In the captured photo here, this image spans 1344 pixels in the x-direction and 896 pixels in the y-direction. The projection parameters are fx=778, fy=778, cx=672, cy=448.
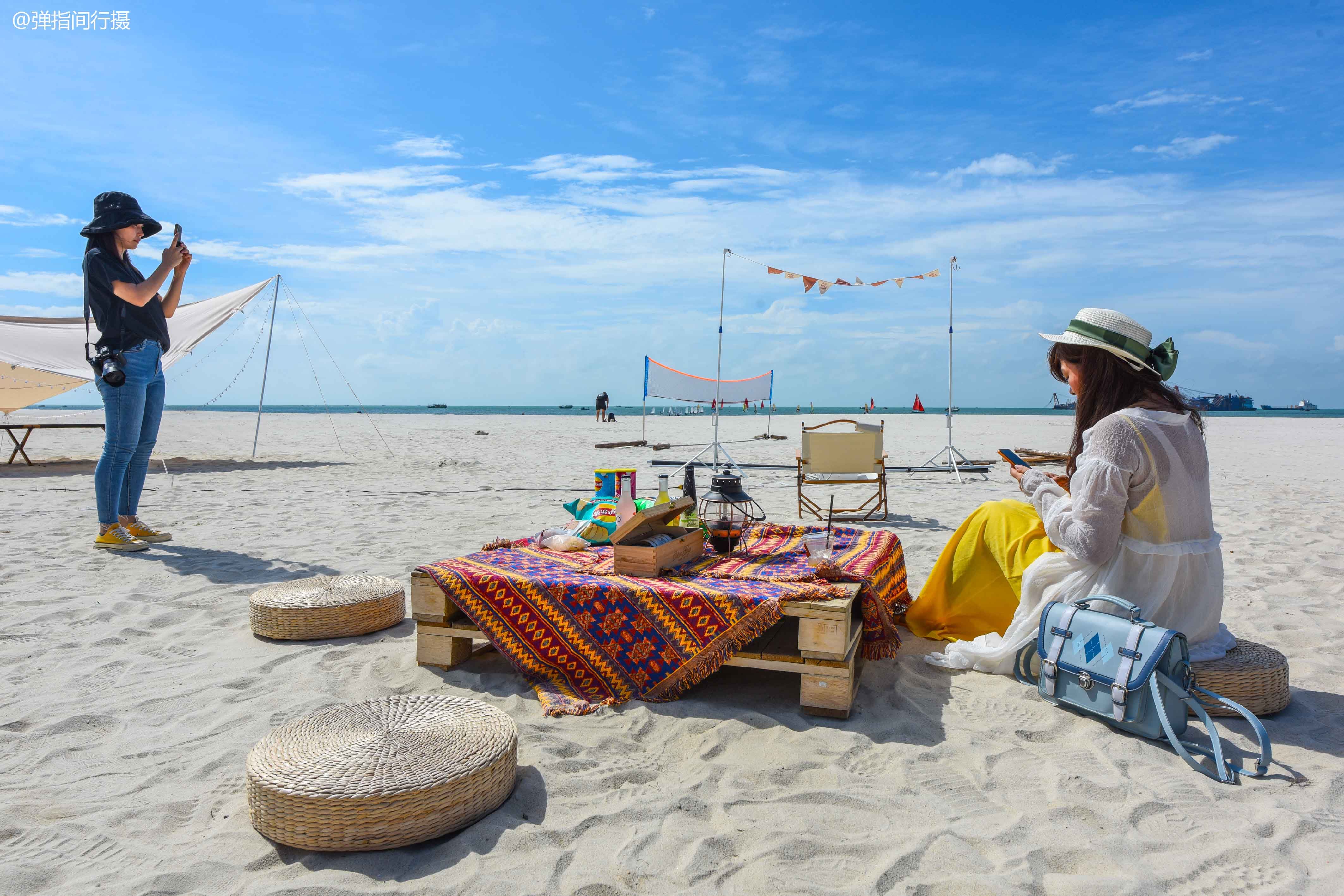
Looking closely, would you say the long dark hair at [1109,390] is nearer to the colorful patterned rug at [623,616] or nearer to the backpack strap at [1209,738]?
the backpack strap at [1209,738]

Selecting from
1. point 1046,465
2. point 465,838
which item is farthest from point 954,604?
point 1046,465

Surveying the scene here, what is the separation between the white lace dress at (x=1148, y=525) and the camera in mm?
2406

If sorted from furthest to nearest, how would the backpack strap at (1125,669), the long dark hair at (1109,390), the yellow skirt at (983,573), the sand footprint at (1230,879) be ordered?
the yellow skirt at (983,573) → the long dark hair at (1109,390) → the backpack strap at (1125,669) → the sand footprint at (1230,879)

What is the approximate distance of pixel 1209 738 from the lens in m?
2.33

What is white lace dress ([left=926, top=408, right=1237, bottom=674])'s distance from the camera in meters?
2.41

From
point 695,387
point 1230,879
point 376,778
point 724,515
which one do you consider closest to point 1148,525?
point 1230,879

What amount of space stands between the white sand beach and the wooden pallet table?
81 mm

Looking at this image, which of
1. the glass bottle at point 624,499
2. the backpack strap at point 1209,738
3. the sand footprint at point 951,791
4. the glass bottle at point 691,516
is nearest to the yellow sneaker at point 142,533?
the glass bottle at point 624,499

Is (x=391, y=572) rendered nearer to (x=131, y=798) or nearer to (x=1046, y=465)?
(x=131, y=798)

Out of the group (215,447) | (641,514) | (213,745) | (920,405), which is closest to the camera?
(213,745)

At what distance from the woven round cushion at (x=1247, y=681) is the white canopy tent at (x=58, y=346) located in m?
10.2

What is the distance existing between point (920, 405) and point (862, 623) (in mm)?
21975

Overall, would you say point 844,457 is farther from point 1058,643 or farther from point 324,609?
point 324,609

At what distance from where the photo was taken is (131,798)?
195 centimetres
